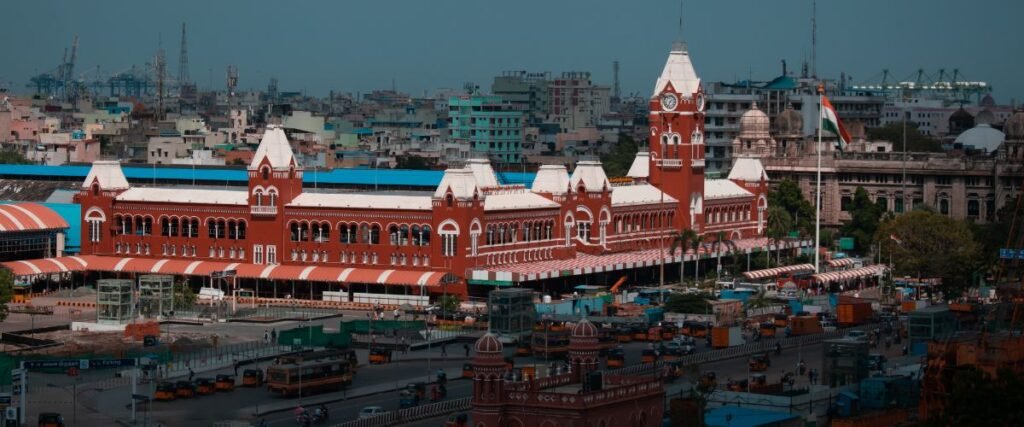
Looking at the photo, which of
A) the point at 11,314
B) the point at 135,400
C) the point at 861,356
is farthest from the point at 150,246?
the point at 861,356

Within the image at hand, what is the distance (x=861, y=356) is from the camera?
8231 cm

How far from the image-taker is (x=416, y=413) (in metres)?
79.4

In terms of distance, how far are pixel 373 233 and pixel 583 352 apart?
49.6 meters

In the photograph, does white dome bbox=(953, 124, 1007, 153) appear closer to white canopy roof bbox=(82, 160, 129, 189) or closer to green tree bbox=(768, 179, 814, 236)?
green tree bbox=(768, 179, 814, 236)

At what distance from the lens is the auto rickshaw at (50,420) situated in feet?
250

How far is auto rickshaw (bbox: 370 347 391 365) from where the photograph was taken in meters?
93.9

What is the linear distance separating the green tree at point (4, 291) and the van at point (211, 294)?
11.6 meters

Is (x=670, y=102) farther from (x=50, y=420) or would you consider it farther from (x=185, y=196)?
(x=50, y=420)

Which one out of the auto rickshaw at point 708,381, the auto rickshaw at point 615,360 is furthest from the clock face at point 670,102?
the auto rickshaw at point 708,381

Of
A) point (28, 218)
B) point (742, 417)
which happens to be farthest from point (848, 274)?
point (742, 417)

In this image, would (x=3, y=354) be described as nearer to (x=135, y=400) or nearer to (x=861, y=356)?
(x=135, y=400)

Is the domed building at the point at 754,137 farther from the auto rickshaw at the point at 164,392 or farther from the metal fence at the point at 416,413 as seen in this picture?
the auto rickshaw at the point at 164,392

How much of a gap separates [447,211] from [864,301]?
21.8 m

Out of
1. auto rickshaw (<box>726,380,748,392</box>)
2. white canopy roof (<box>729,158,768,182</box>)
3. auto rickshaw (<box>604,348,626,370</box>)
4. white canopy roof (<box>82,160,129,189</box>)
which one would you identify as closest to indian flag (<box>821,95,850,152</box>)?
white canopy roof (<box>729,158,768,182</box>)
